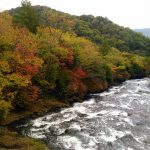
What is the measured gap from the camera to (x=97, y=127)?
39.9m

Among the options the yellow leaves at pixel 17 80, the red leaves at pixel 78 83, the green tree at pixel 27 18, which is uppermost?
the green tree at pixel 27 18

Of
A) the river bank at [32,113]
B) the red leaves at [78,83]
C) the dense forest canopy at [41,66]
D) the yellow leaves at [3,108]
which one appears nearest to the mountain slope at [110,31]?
the dense forest canopy at [41,66]

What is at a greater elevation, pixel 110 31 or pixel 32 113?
pixel 110 31

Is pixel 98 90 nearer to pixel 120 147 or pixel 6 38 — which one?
pixel 6 38

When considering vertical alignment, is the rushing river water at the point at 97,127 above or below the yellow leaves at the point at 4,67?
below

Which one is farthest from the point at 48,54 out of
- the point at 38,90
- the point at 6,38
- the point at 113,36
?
the point at 113,36

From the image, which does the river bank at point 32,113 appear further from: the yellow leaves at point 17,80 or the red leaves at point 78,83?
the yellow leaves at point 17,80

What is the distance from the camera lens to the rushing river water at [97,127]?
3328cm

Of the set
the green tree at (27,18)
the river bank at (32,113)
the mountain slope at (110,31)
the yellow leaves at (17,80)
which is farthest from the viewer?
the mountain slope at (110,31)

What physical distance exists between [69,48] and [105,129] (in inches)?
1009

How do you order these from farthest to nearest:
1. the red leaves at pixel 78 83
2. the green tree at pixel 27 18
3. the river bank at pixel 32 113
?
the green tree at pixel 27 18 < the red leaves at pixel 78 83 < the river bank at pixel 32 113

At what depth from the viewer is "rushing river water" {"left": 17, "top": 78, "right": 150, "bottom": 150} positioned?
33.3 metres

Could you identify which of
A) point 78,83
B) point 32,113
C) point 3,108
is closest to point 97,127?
point 32,113

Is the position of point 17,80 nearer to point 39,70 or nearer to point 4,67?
point 4,67
